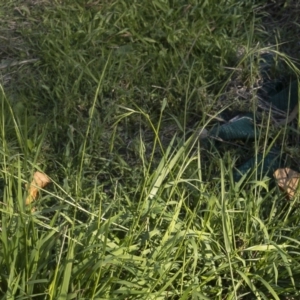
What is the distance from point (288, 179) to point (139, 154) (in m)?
0.58

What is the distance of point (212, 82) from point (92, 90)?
529mm

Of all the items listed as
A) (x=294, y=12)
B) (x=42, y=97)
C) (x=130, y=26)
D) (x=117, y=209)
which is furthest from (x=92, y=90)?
(x=294, y=12)

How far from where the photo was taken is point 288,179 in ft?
8.38

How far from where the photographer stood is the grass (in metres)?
2.13

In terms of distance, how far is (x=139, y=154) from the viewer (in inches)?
107

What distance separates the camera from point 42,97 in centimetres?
307

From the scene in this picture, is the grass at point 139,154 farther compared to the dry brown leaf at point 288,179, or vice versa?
the dry brown leaf at point 288,179

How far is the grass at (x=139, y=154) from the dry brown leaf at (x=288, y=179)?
0.13 ft

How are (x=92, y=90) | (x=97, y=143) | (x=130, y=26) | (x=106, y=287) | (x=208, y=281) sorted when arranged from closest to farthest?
(x=106, y=287)
(x=208, y=281)
(x=97, y=143)
(x=92, y=90)
(x=130, y=26)

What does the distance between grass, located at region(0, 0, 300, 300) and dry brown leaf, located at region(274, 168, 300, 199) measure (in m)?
0.04

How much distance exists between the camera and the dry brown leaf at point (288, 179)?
2.51 m

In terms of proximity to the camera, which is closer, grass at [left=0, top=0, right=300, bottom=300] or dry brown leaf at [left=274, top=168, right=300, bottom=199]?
grass at [left=0, top=0, right=300, bottom=300]

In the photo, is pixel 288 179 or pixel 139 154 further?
pixel 139 154

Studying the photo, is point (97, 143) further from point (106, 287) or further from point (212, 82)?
point (106, 287)
